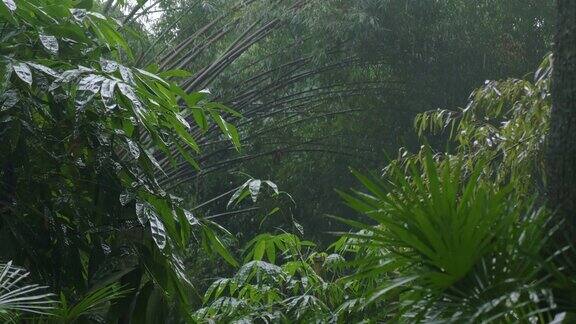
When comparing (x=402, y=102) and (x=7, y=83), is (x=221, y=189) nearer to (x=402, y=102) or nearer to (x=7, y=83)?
(x=402, y=102)

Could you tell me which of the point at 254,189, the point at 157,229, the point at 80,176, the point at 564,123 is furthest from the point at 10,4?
the point at 564,123

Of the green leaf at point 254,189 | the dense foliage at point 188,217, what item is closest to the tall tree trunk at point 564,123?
the dense foliage at point 188,217

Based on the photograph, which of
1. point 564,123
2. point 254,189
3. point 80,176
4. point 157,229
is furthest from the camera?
point 254,189

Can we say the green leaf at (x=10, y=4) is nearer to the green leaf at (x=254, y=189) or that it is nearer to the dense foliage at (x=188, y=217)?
the dense foliage at (x=188, y=217)

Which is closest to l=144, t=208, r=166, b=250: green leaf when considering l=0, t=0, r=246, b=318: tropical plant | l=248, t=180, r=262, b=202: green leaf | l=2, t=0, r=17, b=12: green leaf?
l=0, t=0, r=246, b=318: tropical plant

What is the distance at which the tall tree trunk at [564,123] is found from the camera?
174 centimetres

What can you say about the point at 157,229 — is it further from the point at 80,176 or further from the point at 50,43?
the point at 50,43

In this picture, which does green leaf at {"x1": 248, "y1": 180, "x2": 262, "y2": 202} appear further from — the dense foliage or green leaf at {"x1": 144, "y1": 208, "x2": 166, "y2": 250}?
green leaf at {"x1": 144, "y1": 208, "x2": 166, "y2": 250}

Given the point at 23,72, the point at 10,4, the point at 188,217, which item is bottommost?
the point at 188,217

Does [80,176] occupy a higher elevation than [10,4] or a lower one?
lower

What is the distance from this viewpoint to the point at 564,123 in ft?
5.87

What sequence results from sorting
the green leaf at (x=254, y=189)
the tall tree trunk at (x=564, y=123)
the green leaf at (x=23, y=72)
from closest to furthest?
1. the tall tree trunk at (x=564, y=123)
2. the green leaf at (x=23, y=72)
3. the green leaf at (x=254, y=189)

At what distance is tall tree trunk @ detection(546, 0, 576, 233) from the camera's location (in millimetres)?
1735

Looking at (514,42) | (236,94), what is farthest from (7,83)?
(514,42)
